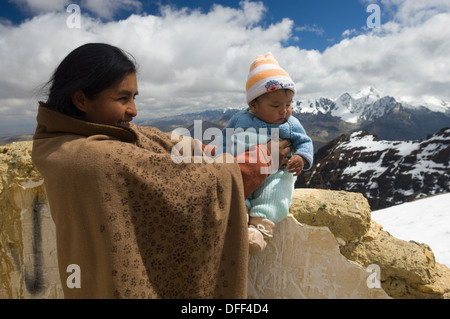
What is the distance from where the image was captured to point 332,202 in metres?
2.97

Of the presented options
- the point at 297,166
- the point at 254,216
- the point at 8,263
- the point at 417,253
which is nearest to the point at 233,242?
the point at 254,216

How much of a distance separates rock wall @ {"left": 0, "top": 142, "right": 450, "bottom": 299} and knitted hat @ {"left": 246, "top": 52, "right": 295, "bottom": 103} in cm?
125

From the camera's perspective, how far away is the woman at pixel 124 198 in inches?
64.6

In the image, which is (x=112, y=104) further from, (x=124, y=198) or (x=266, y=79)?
(x=266, y=79)

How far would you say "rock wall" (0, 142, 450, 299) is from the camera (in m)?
2.75

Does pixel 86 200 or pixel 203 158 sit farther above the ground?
pixel 203 158

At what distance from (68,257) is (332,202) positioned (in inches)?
95.1

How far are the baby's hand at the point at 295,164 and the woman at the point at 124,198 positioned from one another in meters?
0.45

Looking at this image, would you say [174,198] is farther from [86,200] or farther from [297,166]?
[297,166]

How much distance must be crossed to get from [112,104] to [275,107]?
143 centimetres

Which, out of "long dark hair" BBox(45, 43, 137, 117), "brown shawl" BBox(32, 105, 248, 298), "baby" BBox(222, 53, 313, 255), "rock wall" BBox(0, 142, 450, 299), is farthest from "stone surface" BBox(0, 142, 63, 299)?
"baby" BBox(222, 53, 313, 255)

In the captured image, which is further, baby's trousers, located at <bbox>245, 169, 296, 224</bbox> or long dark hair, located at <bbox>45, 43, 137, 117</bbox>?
Result: baby's trousers, located at <bbox>245, 169, 296, 224</bbox>

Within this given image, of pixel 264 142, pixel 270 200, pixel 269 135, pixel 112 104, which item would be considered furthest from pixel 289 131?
pixel 112 104

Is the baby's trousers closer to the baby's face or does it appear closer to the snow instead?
the baby's face
